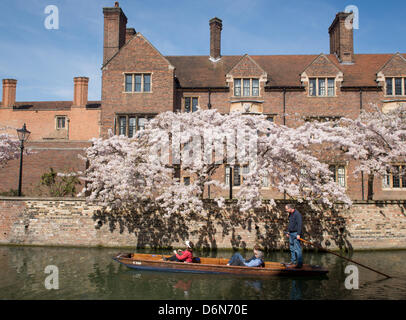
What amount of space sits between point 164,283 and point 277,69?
811 inches

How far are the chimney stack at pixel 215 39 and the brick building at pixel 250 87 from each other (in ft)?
0.91

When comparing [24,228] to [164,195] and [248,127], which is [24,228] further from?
[248,127]

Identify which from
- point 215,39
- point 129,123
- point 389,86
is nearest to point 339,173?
point 389,86

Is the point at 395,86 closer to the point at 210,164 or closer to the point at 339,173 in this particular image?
the point at 339,173

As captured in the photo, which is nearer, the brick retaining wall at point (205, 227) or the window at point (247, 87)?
the brick retaining wall at point (205, 227)

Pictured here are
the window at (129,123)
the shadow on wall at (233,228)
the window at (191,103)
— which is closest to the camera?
the shadow on wall at (233,228)

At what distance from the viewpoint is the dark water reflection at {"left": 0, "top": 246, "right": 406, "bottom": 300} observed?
30.9ft

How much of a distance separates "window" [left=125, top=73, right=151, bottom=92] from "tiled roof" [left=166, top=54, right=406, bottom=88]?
9.05ft

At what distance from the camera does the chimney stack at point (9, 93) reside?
38.2 m

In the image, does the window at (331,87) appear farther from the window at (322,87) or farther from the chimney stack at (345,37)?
the chimney stack at (345,37)

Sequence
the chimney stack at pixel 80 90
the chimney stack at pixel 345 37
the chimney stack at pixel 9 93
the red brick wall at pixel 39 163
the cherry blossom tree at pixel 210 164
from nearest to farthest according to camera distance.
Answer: the cherry blossom tree at pixel 210 164 < the red brick wall at pixel 39 163 < the chimney stack at pixel 345 37 < the chimney stack at pixel 80 90 < the chimney stack at pixel 9 93

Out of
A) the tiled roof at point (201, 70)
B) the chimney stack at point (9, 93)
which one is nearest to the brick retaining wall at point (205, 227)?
the tiled roof at point (201, 70)

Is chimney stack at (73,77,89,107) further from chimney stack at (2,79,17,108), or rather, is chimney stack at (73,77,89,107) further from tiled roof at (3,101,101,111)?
chimney stack at (2,79,17,108)
